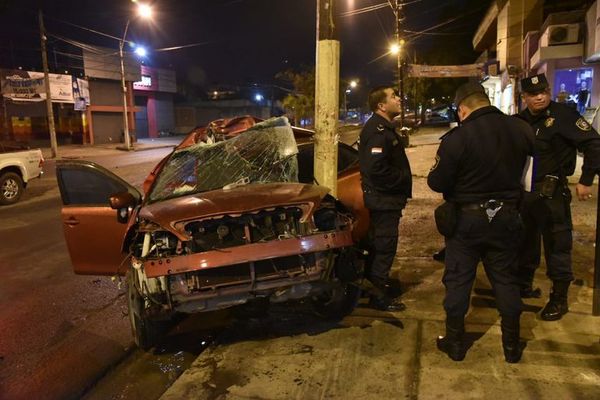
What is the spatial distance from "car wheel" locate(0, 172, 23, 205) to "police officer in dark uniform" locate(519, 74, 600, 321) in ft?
38.2

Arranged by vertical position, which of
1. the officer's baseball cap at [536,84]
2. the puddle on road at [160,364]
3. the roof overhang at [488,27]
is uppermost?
the roof overhang at [488,27]

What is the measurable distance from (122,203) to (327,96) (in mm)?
2199

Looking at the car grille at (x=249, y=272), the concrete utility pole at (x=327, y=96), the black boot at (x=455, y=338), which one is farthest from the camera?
the concrete utility pole at (x=327, y=96)

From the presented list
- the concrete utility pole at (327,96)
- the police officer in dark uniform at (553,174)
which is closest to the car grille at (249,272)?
the concrete utility pole at (327,96)

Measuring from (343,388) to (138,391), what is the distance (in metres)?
1.50

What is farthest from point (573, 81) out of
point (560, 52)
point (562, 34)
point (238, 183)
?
point (238, 183)

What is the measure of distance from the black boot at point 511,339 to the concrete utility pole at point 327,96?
7.26 ft

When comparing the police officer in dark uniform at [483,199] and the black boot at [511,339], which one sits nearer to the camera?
the police officer in dark uniform at [483,199]

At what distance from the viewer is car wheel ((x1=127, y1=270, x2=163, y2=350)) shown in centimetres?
378

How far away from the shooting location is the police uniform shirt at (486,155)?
→ 323cm

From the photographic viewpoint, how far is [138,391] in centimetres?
372

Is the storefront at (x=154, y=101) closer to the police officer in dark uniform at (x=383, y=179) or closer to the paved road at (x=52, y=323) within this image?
the paved road at (x=52, y=323)

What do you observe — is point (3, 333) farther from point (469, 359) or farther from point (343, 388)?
point (469, 359)

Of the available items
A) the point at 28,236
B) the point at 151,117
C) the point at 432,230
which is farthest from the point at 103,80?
the point at 432,230
